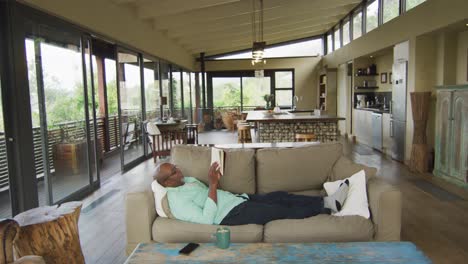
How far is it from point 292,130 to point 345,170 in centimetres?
341

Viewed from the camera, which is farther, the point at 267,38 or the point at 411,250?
the point at 267,38

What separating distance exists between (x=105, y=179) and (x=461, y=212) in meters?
5.18

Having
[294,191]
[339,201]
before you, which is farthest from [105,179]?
[339,201]

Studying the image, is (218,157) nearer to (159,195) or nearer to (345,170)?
(159,195)

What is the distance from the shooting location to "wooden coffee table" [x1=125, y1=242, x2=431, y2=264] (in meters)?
1.86

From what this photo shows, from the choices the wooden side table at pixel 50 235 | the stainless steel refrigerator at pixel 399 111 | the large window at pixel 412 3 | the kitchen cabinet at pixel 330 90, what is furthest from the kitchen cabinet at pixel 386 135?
the wooden side table at pixel 50 235

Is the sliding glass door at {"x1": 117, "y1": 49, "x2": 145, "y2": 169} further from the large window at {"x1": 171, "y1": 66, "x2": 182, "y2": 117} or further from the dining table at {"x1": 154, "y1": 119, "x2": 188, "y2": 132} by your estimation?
the large window at {"x1": 171, "y1": 66, "x2": 182, "y2": 117}

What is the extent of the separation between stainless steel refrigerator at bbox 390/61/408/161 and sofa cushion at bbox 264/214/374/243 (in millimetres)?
4830

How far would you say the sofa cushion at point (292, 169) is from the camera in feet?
10.2

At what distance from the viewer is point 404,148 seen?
264 inches

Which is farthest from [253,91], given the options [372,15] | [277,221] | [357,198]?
[277,221]

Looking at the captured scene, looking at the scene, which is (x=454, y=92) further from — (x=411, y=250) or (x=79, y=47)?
(x=79, y=47)

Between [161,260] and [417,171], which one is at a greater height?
[161,260]

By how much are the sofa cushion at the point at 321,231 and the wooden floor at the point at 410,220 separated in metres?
0.94
